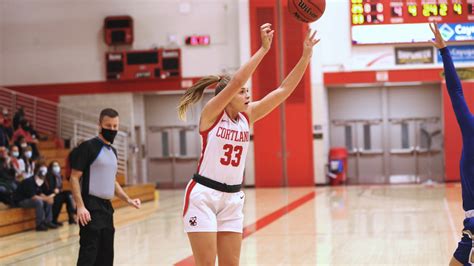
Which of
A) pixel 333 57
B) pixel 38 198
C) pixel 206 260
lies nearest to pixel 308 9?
pixel 206 260

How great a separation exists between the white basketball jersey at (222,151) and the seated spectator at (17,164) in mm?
10990

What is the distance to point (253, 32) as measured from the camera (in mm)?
22906

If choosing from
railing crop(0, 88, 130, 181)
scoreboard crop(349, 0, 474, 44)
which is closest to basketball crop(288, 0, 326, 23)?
scoreboard crop(349, 0, 474, 44)

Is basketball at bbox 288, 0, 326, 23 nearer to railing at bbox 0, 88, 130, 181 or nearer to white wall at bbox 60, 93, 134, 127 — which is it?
railing at bbox 0, 88, 130, 181

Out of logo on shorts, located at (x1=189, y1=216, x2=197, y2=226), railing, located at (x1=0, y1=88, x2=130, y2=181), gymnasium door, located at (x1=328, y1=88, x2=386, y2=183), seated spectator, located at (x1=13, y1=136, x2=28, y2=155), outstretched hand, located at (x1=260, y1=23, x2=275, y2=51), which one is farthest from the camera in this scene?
gymnasium door, located at (x1=328, y1=88, x2=386, y2=183)

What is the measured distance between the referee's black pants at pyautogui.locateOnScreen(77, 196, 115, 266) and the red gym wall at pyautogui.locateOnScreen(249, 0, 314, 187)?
1691 centimetres

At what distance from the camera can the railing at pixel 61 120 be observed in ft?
75.2

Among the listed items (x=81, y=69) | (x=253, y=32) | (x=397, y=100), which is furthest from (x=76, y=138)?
(x=397, y=100)

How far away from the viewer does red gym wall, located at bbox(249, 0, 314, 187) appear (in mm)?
22953

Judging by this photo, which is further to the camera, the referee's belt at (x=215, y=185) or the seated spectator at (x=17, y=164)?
the seated spectator at (x=17, y=164)

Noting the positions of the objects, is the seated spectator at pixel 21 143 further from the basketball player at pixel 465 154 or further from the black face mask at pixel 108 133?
the basketball player at pixel 465 154

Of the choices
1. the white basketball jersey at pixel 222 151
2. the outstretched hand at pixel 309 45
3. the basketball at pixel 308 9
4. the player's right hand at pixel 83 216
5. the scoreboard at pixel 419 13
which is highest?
the scoreboard at pixel 419 13

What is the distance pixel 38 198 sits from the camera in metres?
13.0

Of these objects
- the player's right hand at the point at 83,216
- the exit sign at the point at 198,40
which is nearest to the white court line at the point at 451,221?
the player's right hand at the point at 83,216
